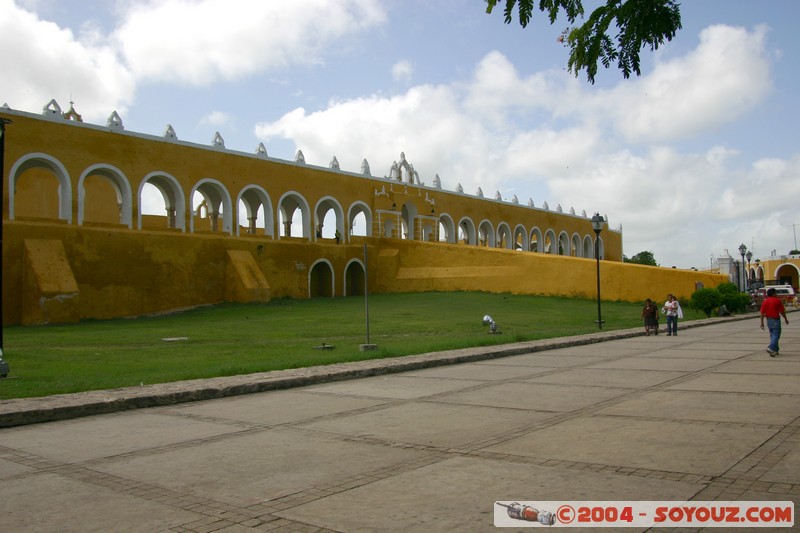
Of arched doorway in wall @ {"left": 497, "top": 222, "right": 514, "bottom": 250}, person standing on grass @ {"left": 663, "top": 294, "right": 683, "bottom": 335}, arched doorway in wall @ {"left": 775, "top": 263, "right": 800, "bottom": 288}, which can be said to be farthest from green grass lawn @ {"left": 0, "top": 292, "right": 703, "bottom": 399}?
arched doorway in wall @ {"left": 775, "top": 263, "right": 800, "bottom": 288}

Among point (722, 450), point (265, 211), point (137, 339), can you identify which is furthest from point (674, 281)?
point (722, 450)

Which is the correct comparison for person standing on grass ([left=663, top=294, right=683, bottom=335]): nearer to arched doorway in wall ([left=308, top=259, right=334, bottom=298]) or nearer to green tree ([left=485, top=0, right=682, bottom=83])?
green tree ([left=485, top=0, right=682, bottom=83])

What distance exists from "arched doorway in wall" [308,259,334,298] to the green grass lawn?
3.56 metres

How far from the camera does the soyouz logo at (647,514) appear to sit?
3.34 metres

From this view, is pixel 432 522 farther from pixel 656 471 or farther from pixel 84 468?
pixel 84 468

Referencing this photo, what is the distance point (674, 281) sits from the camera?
30.0m

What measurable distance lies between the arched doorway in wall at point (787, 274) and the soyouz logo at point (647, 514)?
74305 mm

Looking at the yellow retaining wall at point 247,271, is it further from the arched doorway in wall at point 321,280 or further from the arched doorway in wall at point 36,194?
the arched doorway in wall at point 36,194

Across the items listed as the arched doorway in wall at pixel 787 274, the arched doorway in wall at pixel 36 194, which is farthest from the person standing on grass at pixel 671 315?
the arched doorway in wall at pixel 787 274

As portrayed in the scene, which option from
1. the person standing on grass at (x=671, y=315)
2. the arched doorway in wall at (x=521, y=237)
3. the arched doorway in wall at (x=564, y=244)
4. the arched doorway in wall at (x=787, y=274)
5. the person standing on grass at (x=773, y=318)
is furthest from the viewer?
the arched doorway in wall at (x=787, y=274)

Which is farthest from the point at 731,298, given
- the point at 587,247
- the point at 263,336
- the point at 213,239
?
the point at 587,247

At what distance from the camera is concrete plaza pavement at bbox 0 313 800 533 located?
374 cm

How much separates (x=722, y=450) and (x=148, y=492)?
3612 millimetres

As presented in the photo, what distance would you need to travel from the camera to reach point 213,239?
27828 millimetres
